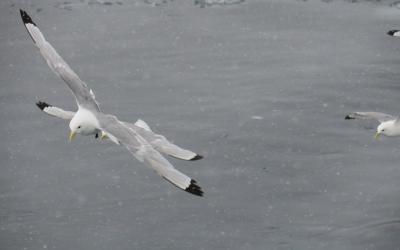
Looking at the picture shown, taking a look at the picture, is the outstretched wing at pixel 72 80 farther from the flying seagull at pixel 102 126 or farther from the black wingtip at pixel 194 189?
the black wingtip at pixel 194 189

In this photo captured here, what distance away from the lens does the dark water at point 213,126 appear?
17.5 m

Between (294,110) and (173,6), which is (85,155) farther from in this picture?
Answer: (173,6)

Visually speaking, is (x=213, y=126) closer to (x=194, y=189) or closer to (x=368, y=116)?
(x=368, y=116)

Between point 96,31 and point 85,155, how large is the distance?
662cm

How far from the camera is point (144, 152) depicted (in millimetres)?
11312

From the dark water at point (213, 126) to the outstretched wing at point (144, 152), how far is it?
5.25 meters

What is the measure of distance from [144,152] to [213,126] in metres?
9.23

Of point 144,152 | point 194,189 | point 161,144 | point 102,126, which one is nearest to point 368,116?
point 161,144

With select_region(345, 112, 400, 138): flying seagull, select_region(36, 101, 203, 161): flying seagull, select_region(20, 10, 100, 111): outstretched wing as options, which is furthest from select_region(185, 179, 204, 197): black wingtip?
select_region(345, 112, 400, 138): flying seagull

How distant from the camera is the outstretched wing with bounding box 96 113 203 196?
33.6 feet

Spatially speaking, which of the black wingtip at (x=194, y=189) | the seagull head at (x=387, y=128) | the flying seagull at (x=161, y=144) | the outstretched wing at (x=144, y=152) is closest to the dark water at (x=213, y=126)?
the seagull head at (x=387, y=128)

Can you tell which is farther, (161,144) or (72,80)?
(72,80)

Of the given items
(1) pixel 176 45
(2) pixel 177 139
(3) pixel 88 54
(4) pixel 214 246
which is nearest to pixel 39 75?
(3) pixel 88 54

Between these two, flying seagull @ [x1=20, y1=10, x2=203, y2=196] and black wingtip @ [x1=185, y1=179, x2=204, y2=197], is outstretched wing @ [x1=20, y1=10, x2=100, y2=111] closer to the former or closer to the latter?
flying seagull @ [x1=20, y1=10, x2=203, y2=196]
